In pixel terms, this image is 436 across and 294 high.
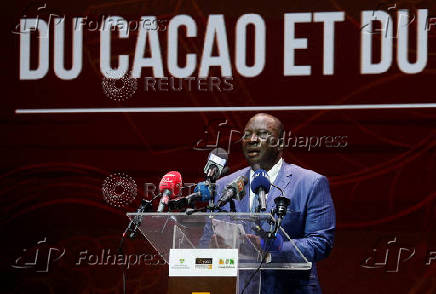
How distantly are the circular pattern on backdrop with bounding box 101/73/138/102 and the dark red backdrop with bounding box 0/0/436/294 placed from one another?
5 cm

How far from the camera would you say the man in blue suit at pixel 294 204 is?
436cm

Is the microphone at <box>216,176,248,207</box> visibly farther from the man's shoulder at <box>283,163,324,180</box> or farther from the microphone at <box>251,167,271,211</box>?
the man's shoulder at <box>283,163,324,180</box>

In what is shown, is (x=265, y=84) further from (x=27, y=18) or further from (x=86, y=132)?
(x=27, y=18)

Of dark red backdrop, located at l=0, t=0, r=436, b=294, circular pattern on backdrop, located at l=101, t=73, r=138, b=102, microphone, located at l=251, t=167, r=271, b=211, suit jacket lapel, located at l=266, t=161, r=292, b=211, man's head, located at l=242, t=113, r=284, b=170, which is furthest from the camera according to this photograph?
circular pattern on backdrop, located at l=101, t=73, r=138, b=102

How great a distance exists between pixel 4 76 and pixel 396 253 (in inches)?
129

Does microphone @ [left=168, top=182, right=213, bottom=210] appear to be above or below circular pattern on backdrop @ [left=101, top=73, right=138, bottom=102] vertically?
below

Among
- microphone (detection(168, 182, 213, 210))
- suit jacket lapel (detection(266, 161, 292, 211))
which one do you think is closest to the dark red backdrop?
suit jacket lapel (detection(266, 161, 292, 211))

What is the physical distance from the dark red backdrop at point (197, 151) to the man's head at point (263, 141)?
0.95 meters

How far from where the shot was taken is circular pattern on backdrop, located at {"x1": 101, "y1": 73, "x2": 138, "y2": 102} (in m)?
6.20

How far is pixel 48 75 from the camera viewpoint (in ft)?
20.8

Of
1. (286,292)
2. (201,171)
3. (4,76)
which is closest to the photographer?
(286,292)

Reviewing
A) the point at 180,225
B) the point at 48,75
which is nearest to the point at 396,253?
the point at 180,225

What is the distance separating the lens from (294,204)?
4617 millimetres

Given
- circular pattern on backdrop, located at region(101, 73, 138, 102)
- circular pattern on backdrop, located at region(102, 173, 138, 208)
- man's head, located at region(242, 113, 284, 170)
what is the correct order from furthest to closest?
circular pattern on backdrop, located at region(101, 73, 138, 102) < circular pattern on backdrop, located at region(102, 173, 138, 208) < man's head, located at region(242, 113, 284, 170)
